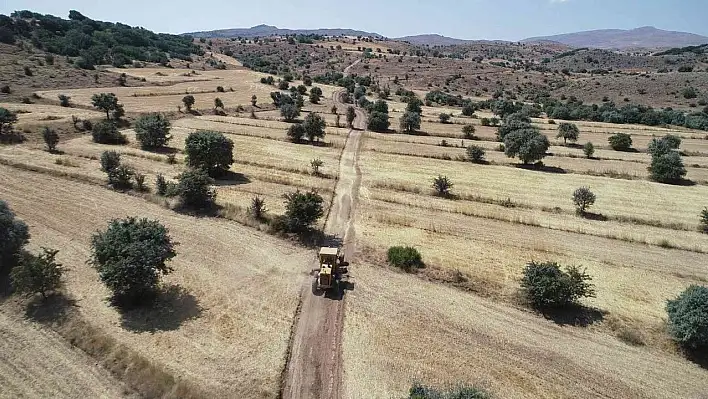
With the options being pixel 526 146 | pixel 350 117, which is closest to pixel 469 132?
pixel 526 146

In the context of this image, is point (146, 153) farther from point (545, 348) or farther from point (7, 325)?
point (545, 348)

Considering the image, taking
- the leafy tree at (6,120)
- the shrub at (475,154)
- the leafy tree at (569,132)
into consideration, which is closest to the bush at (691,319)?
the shrub at (475,154)

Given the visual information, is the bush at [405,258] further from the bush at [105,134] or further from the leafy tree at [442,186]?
the bush at [105,134]

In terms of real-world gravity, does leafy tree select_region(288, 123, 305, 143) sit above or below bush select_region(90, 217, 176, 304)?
above

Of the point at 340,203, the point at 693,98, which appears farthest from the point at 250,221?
the point at 693,98

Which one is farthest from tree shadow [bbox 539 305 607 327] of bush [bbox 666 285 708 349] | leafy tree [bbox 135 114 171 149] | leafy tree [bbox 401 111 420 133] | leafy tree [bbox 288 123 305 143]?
leafy tree [bbox 401 111 420 133]

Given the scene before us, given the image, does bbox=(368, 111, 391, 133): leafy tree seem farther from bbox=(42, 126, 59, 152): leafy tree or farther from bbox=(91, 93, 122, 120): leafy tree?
bbox=(42, 126, 59, 152): leafy tree
